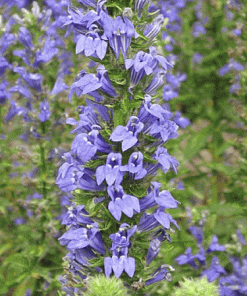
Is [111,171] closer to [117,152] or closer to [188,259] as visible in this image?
[117,152]

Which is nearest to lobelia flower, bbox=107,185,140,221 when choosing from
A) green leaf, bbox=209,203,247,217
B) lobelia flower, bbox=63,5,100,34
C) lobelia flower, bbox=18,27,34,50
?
lobelia flower, bbox=63,5,100,34

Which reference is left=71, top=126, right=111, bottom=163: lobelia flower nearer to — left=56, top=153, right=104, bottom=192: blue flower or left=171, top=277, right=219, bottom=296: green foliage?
left=56, top=153, right=104, bottom=192: blue flower

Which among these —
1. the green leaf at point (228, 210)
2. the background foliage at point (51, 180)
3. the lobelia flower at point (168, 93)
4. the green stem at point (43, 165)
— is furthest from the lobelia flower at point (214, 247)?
the green stem at point (43, 165)

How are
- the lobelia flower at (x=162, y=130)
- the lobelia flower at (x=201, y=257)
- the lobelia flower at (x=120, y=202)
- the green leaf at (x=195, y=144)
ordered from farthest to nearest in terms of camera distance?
1. the green leaf at (x=195, y=144)
2. the lobelia flower at (x=201, y=257)
3. the lobelia flower at (x=162, y=130)
4. the lobelia flower at (x=120, y=202)

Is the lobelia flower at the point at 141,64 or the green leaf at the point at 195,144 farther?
the green leaf at the point at 195,144

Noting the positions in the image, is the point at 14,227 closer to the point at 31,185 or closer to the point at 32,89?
the point at 31,185

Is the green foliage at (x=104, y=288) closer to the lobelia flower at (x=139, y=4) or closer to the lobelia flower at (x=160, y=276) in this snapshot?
the lobelia flower at (x=160, y=276)
